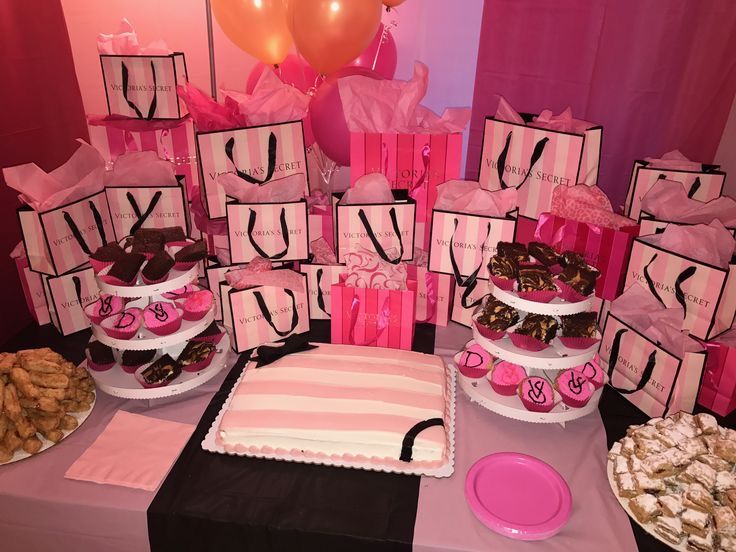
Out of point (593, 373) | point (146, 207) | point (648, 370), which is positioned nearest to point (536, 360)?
point (593, 373)

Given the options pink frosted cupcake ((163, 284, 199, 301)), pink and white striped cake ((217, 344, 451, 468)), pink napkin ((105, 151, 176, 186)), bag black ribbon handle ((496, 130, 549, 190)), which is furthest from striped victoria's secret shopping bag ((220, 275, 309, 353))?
bag black ribbon handle ((496, 130, 549, 190))

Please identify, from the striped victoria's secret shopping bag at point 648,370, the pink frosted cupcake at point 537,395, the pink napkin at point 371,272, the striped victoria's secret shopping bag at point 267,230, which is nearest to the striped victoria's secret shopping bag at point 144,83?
the striped victoria's secret shopping bag at point 267,230

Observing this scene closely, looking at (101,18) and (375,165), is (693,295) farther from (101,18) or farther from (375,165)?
(101,18)

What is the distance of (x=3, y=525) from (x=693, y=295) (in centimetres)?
176

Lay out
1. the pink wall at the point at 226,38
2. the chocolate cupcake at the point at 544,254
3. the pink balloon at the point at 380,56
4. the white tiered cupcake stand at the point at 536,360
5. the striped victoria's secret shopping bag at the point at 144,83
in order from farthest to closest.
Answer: the pink wall at the point at 226,38
the pink balloon at the point at 380,56
the striped victoria's secret shopping bag at the point at 144,83
the chocolate cupcake at the point at 544,254
the white tiered cupcake stand at the point at 536,360

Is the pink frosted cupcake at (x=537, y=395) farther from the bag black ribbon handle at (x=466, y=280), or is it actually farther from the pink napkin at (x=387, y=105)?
the pink napkin at (x=387, y=105)

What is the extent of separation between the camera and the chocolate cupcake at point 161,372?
1.46m

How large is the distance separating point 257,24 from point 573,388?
5.43 ft

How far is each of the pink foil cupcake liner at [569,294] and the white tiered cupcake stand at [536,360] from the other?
A: 0.01 m

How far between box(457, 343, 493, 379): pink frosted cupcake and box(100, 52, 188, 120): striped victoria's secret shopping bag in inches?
50.8

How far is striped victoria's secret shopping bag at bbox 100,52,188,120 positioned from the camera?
1796 millimetres

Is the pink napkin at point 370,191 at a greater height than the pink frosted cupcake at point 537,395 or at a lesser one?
greater

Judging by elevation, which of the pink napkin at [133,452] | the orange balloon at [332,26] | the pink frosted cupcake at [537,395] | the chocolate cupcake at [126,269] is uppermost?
the orange balloon at [332,26]

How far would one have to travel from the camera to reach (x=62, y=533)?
1.24 m
